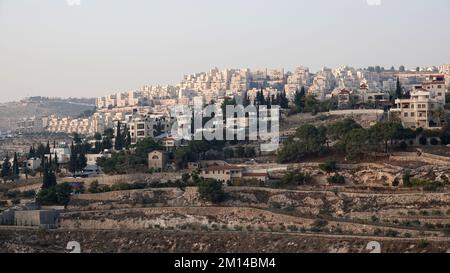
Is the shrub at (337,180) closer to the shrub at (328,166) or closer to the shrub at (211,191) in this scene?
the shrub at (328,166)

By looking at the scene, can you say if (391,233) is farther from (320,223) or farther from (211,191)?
(211,191)

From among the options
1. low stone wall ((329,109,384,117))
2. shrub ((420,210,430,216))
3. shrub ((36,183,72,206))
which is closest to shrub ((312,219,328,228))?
shrub ((420,210,430,216))

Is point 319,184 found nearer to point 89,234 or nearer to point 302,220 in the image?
point 302,220

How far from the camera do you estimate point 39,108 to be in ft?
266

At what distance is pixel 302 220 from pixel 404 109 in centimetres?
866

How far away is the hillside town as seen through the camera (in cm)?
2594

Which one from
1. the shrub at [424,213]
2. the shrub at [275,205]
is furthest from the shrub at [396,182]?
the shrub at [275,205]

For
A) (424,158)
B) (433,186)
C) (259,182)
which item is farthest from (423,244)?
(259,182)

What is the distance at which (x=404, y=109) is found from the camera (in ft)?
113

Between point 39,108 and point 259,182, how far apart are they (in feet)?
171

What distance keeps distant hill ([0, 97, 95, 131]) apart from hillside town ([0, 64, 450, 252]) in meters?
35.4

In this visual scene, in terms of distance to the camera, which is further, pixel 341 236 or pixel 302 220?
pixel 302 220
